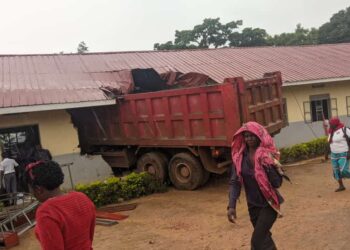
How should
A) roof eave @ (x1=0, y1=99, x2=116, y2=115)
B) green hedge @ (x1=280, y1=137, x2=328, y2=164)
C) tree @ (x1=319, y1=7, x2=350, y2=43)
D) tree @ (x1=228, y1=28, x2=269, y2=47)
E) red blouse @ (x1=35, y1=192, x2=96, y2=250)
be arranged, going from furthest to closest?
tree @ (x1=228, y1=28, x2=269, y2=47)
tree @ (x1=319, y1=7, x2=350, y2=43)
green hedge @ (x1=280, y1=137, x2=328, y2=164)
roof eave @ (x1=0, y1=99, x2=116, y2=115)
red blouse @ (x1=35, y1=192, x2=96, y2=250)

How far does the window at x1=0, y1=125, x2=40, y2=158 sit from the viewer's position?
1096 centimetres

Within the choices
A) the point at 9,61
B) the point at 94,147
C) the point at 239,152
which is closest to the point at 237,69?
the point at 94,147

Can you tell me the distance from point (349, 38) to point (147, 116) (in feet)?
90.4

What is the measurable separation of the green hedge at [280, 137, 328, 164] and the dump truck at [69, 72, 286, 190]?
288cm

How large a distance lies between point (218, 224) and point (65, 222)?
15.4 feet

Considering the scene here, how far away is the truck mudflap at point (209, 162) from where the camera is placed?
9391 mm

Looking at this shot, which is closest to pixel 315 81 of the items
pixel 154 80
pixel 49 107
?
pixel 154 80

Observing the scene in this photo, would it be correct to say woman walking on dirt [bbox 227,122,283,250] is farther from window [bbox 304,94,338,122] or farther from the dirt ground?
window [bbox 304,94,338,122]

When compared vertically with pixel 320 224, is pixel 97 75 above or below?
above

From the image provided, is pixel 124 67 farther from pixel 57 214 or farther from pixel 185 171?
pixel 57 214

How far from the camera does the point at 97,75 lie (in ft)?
43.8

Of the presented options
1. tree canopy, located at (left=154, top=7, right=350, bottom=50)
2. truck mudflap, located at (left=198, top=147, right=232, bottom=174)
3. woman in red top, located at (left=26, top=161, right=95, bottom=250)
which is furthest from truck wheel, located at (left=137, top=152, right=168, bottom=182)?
tree canopy, located at (left=154, top=7, right=350, bottom=50)

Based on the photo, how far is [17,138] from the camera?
1120 centimetres

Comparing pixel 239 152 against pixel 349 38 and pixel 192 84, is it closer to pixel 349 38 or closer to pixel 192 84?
pixel 192 84
